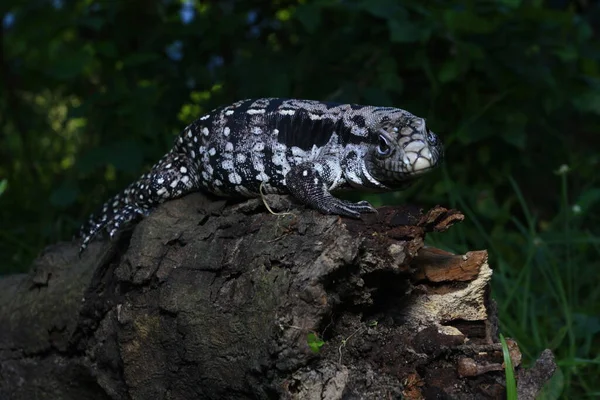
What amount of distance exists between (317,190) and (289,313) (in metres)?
0.68

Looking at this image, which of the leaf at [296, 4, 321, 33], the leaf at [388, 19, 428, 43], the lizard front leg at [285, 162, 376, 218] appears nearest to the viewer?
the lizard front leg at [285, 162, 376, 218]

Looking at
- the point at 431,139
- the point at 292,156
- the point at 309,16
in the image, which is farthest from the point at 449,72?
the point at 431,139

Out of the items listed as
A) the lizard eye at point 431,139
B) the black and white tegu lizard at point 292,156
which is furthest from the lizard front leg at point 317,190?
the lizard eye at point 431,139

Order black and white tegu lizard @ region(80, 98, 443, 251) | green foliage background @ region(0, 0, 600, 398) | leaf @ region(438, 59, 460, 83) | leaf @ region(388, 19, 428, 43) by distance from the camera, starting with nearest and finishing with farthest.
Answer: black and white tegu lizard @ region(80, 98, 443, 251) < leaf @ region(388, 19, 428, 43) < green foliage background @ region(0, 0, 600, 398) < leaf @ region(438, 59, 460, 83)

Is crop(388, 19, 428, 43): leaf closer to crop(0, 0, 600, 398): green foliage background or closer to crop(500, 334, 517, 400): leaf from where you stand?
crop(0, 0, 600, 398): green foliage background

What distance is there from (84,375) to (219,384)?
3.30 ft

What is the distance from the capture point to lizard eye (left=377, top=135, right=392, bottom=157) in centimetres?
352

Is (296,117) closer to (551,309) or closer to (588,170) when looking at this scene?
(551,309)

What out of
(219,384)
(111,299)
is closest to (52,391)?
(111,299)

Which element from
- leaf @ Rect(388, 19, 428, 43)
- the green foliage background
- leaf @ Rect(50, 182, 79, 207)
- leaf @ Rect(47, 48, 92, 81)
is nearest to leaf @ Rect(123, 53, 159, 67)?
the green foliage background

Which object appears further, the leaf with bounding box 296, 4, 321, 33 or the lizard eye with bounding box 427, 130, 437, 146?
the leaf with bounding box 296, 4, 321, 33

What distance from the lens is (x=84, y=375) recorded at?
395 cm

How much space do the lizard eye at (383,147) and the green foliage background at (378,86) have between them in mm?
1784

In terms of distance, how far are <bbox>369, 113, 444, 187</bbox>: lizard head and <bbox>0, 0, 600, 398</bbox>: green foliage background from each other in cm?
170
